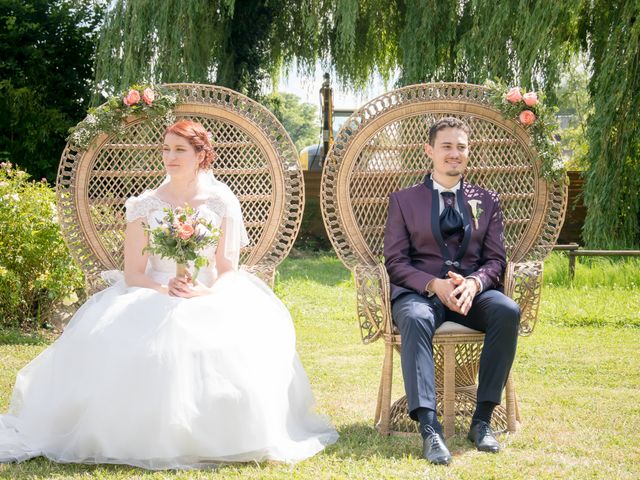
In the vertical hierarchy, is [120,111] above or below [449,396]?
above

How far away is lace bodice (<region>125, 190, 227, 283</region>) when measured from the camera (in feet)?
11.5

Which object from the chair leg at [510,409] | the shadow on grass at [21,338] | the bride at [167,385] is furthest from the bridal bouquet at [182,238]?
the shadow on grass at [21,338]

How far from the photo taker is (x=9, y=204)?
5.29m

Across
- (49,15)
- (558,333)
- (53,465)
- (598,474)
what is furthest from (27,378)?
(49,15)

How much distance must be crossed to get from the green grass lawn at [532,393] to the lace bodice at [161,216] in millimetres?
886

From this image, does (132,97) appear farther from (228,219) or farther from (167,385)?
(167,385)

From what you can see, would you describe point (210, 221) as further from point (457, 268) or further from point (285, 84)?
point (285, 84)

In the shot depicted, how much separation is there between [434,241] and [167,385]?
132cm

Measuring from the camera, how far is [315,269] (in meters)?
9.58

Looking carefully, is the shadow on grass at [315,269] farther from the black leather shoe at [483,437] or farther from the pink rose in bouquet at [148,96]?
the black leather shoe at [483,437]

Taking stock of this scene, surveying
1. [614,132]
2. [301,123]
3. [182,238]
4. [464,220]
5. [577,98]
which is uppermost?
[301,123]

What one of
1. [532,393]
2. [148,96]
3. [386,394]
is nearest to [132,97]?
[148,96]

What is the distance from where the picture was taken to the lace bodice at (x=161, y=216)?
349 centimetres

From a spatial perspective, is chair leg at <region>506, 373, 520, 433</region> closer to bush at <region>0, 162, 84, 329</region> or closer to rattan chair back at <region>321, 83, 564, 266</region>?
rattan chair back at <region>321, 83, 564, 266</region>
